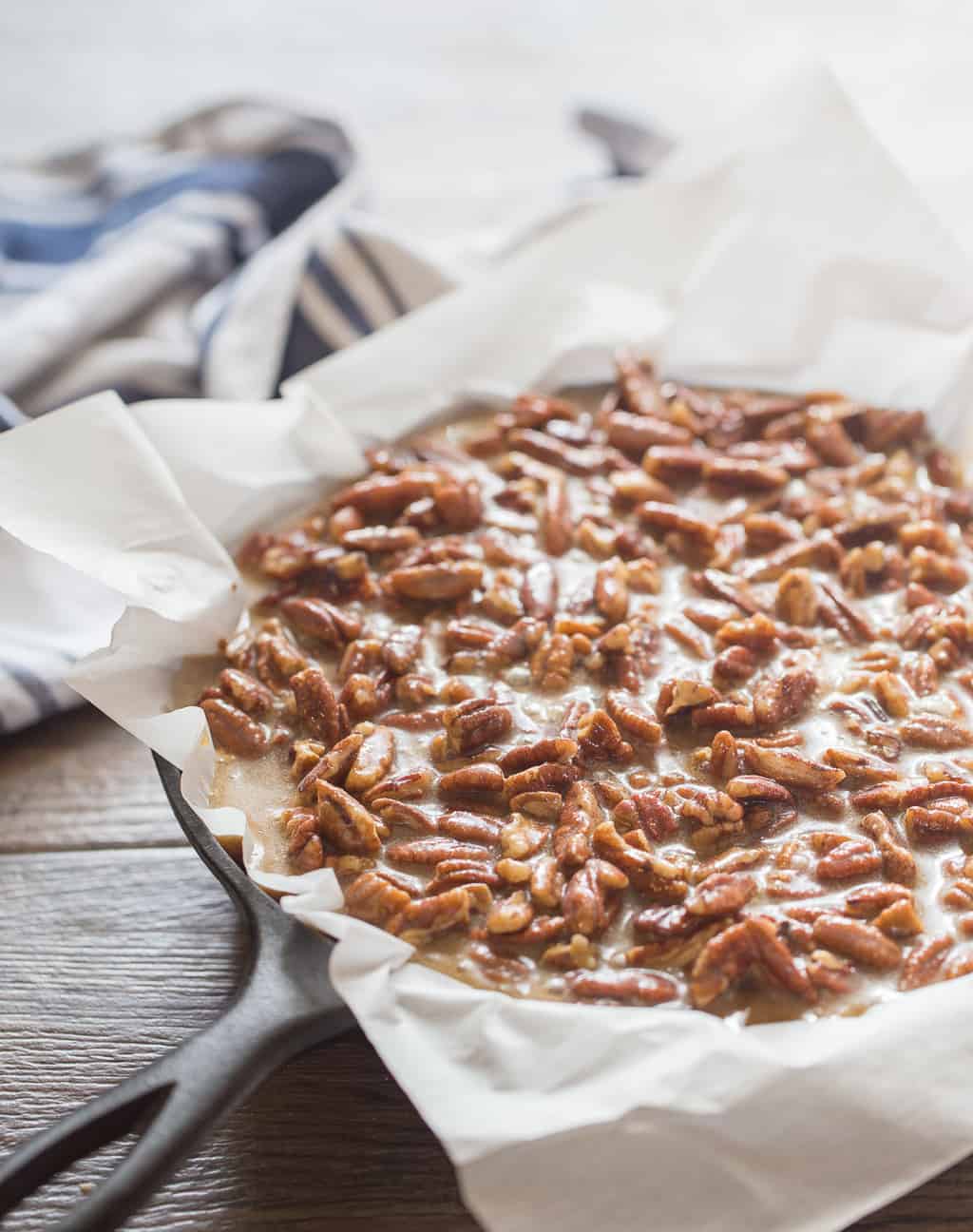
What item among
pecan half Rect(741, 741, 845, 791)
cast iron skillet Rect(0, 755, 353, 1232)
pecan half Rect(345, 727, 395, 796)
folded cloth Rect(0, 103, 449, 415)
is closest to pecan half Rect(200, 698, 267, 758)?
pecan half Rect(345, 727, 395, 796)

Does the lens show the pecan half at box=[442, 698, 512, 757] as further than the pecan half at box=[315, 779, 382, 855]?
Yes

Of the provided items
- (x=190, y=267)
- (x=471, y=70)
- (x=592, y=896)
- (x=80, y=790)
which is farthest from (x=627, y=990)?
(x=471, y=70)

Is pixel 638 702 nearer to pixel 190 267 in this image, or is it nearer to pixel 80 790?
pixel 80 790

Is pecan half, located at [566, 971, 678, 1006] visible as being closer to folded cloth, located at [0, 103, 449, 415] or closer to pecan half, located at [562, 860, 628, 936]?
pecan half, located at [562, 860, 628, 936]

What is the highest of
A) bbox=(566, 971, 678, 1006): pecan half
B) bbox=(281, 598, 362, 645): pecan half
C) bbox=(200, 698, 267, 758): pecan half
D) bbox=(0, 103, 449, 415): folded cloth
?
bbox=(0, 103, 449, 415): folded cloth

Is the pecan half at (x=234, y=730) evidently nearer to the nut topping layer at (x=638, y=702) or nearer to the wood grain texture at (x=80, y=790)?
the nut topping layer at (x=638, y=702)

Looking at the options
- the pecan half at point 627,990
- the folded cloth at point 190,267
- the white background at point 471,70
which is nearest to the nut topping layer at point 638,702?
the pecan half at point 627,990
